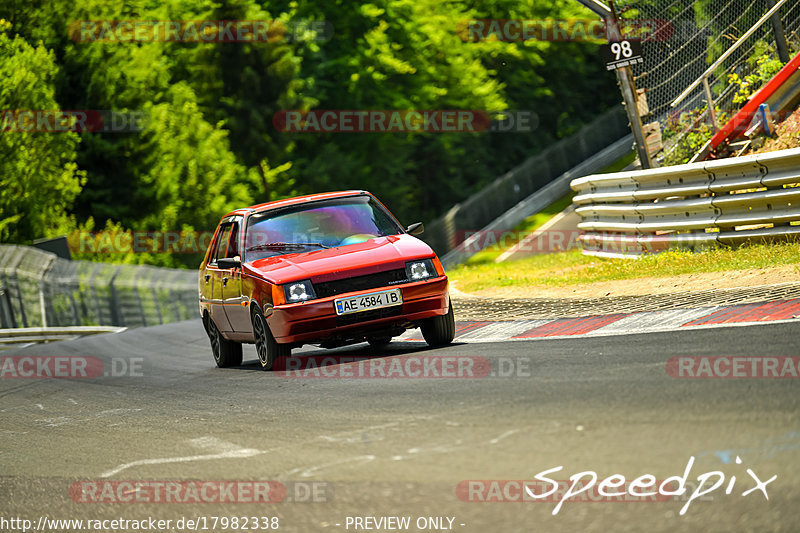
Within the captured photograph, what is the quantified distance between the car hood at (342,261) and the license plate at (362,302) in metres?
0.21

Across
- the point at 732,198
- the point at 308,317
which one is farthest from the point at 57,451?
the point at 732,198

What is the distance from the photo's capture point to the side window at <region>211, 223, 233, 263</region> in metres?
12.4

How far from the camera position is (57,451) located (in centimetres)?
831

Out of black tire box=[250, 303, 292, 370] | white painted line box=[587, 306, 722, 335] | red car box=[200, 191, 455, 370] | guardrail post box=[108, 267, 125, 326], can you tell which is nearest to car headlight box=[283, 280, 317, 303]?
red car box=[200, 191, 455, 370]

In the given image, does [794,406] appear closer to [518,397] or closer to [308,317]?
[518,397]

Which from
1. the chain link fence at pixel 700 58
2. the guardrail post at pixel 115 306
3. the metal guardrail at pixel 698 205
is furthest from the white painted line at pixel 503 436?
the guardrail post at pixel 115 306

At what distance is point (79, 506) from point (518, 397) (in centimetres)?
276

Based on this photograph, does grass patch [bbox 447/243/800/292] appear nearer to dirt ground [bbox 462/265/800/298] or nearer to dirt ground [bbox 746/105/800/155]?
dirt ground [bbox 462/265/800/298]

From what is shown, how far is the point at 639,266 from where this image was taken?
51.2 feet

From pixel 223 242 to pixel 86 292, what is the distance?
17561 mm

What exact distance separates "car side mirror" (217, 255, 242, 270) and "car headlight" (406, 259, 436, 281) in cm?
196

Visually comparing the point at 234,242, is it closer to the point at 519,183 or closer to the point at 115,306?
the point at 115,306

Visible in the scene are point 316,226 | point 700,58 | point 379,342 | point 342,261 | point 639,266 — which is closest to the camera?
point 342,261

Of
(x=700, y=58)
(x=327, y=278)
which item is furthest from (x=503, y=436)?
(x=700, y=58)
